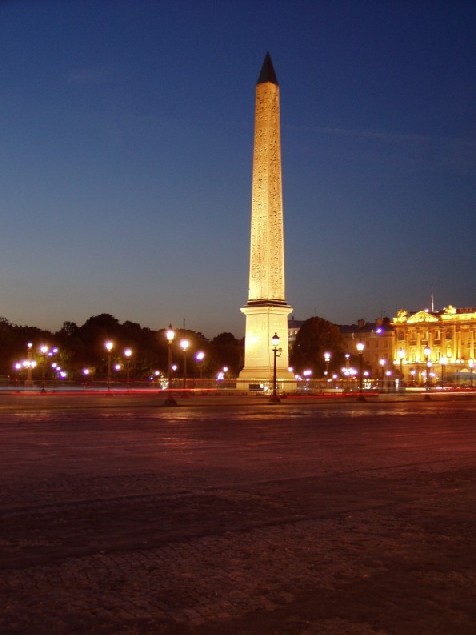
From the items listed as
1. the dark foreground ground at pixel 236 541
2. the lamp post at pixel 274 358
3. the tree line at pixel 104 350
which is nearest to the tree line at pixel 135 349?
the tree line at pixel 104 350

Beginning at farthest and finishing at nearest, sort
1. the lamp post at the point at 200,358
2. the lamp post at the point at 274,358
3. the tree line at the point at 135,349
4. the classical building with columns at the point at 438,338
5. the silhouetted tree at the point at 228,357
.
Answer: the classical building with columns at the point at 438,338
the silhouetted tree at the point at 228,357
the tree line at the point at 135,349
the lamp post at the point at 200,358
the lamp post at the point at 274,358

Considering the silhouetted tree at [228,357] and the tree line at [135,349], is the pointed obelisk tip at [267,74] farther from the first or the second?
the silhouetted tree at [228,357]

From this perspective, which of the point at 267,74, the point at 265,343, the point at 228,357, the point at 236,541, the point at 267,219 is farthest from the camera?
the point at 228,357

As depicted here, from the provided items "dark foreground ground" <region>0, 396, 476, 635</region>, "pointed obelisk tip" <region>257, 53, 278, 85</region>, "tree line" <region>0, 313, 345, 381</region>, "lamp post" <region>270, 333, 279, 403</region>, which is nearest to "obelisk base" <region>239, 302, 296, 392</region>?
"lamp post" <region>270, 333, 279, 403</region>

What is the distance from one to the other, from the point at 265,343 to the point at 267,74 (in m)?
15.1

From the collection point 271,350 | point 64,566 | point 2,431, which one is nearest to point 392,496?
point 64,566

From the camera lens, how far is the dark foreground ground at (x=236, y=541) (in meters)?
5.29

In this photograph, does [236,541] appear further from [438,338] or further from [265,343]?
[438,338]

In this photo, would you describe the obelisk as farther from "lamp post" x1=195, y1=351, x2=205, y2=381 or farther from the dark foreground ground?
the dark foreground ground


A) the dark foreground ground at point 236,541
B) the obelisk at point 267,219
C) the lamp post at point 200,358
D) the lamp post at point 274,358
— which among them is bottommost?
the dark foreground ground at point 236,541

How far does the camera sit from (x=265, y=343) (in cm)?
4728

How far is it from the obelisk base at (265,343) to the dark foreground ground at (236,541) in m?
30.1

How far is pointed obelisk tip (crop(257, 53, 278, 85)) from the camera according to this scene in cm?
4526

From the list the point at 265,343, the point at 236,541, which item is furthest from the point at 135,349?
the point at 236,541
